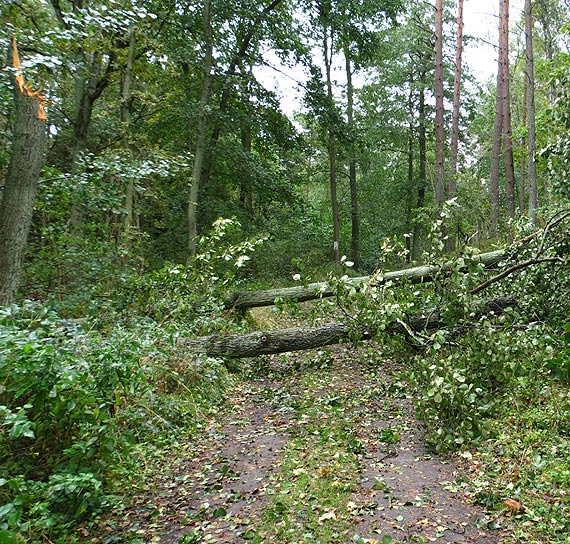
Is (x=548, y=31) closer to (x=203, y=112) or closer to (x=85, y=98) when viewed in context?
(x=203, y=112)

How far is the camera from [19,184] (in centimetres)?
427

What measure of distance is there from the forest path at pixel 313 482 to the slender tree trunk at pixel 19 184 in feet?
8.03

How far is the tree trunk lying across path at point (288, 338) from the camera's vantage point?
6.00m

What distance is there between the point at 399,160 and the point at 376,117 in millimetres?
3368

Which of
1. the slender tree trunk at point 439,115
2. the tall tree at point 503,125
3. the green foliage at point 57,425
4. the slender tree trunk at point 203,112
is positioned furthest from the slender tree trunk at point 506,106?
the green foliage at point 57,425

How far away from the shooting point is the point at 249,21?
10594 mm

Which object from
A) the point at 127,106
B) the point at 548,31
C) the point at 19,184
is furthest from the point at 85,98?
the point at 548,31

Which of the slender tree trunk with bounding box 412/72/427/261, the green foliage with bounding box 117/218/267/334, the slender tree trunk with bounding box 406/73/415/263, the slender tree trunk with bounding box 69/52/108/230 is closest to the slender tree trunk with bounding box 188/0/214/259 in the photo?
the slender tree trunk with bounding box 69/52/108/230

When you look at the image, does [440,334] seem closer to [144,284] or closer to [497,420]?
[497,420]

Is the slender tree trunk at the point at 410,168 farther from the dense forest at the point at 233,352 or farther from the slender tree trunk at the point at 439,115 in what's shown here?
the dense forest at the point at 233,352

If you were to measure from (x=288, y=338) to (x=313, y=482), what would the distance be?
9.89ft

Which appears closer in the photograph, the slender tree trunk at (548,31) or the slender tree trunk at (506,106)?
Answer: the slender tree trunk at (506,106)

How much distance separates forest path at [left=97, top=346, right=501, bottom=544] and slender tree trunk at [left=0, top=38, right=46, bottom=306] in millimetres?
2448

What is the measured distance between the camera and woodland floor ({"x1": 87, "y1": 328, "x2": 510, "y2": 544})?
275 cm
